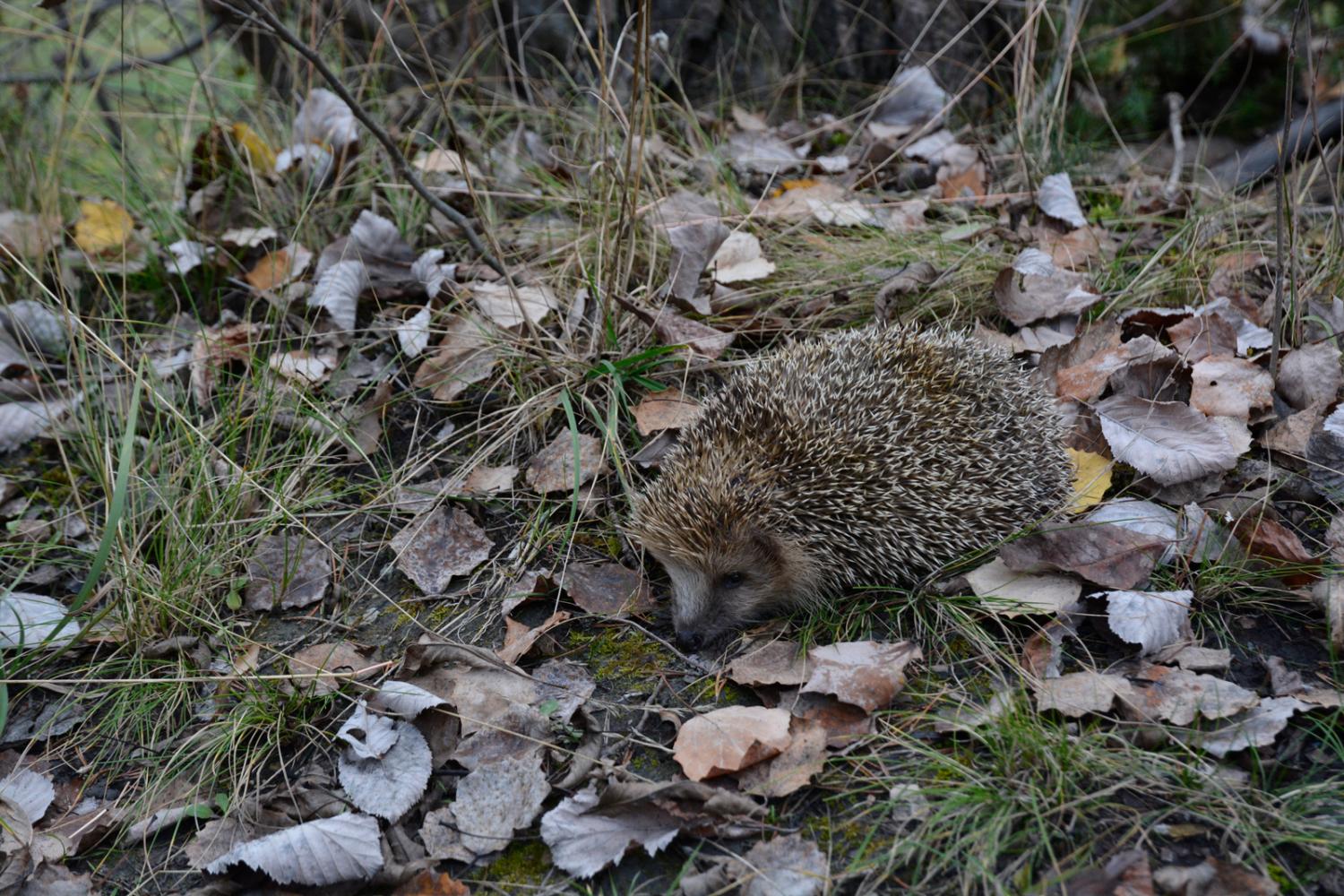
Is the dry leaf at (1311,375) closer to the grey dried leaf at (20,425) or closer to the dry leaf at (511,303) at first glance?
the dry leaf at (511,303)

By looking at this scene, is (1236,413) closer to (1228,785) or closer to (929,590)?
(929,590)

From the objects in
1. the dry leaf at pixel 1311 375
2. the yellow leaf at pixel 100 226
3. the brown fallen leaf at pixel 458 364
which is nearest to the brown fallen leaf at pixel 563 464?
the brown fallen leaf at pixel 458 364

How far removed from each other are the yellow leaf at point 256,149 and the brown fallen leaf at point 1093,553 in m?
4.41

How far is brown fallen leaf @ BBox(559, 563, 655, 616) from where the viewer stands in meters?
3.65

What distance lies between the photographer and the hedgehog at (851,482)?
11.3 feet

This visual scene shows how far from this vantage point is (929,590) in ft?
11.1

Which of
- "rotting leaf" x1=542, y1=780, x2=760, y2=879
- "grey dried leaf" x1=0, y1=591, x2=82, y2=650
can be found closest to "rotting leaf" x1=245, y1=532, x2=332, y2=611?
"grey dried leaf" x1=0, y1=591, x2=82, y2=650

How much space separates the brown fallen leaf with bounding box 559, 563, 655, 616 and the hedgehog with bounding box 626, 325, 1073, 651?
0.49 ft

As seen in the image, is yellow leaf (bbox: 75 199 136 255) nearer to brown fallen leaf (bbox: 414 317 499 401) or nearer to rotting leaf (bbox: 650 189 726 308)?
brown fallen leaf (bbox: 414 317 499 401)

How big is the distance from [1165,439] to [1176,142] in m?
3.23

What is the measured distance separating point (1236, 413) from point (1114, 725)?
62.8 inches

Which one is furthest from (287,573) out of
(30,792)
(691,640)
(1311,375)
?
(1311,375)

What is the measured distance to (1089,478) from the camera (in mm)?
3691

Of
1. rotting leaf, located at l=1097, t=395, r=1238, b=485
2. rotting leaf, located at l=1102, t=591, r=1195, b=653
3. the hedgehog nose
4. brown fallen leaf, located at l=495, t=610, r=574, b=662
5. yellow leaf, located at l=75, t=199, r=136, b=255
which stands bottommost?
brown fallen leaf, located at l=495, t=610, r=574, b=662
